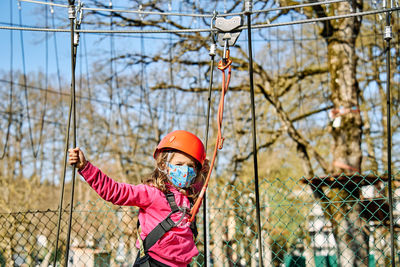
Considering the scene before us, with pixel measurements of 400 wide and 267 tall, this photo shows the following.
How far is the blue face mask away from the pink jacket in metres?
0.09

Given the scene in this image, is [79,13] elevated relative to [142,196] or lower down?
elevated

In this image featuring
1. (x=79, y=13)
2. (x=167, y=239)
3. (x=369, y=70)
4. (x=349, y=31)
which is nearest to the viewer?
(x=167, y=239)

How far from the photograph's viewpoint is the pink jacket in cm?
191

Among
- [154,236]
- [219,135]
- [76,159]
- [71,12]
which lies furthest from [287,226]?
[71,12]

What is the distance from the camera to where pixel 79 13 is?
224cm

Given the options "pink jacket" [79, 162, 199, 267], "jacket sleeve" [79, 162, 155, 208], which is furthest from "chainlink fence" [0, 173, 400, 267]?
"jacket sleeve" [79, 162, 155, 208]

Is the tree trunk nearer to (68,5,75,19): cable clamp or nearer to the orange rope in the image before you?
the orange rope

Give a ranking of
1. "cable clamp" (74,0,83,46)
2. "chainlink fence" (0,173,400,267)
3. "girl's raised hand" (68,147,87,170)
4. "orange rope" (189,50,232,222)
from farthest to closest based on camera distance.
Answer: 1. "chainlink fence" (0,173,400,267)
2. "cable clamp" (74,0,83,46)
3. "orange rope" (189,50,232,222)
4. "girl's raised hand" (68,147,87,170)

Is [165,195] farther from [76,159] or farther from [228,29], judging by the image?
[228,29]

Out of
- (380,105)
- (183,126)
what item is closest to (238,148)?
(183,126)

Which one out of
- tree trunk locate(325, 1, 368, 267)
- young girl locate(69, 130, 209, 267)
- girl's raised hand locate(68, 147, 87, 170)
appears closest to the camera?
girl's raised hand locate(68, 147, 87, 170)

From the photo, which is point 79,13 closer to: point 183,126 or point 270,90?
point 270,90

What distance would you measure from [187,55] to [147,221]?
632 centimetres

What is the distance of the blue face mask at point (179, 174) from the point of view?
2.10 m
